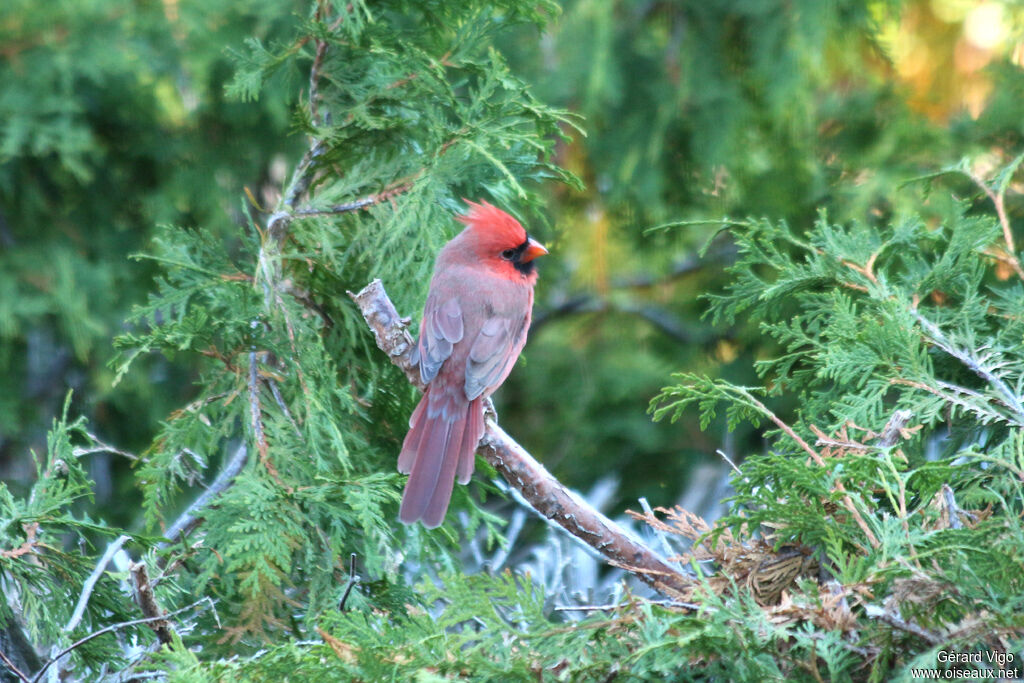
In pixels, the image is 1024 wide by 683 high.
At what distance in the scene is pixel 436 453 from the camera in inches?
→ 100.0

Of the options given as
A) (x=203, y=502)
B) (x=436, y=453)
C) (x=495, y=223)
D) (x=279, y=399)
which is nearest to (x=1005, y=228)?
(x=495, y=223)

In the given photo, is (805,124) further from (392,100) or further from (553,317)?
(392,100)

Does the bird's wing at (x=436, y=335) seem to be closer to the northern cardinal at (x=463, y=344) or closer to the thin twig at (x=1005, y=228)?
the northern cardinal at (x=463, y=344)

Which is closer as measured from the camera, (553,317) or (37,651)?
(37,651)

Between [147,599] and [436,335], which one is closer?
[147,599]

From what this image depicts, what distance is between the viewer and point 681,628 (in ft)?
5.83

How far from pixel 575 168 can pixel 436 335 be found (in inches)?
92.7

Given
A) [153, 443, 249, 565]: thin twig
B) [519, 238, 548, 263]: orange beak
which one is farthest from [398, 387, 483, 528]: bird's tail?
[519, 238, 548, 263]: orange beak

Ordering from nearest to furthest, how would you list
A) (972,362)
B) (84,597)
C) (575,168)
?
1. (84,597)
2. (972,362)
3. (575,168)

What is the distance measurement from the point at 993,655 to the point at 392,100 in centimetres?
204

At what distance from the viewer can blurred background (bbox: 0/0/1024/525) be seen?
422cm

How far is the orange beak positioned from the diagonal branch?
41.4 inches

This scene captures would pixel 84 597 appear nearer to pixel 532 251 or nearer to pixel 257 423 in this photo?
pixel 257 423

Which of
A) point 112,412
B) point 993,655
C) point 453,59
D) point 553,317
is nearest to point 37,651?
point 453,59
